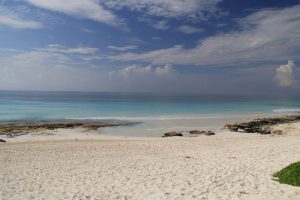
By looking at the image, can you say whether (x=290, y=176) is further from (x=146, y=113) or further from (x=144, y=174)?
(x=146, y=113)

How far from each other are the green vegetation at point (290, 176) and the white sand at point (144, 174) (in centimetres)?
33

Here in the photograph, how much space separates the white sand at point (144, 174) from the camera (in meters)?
9.40

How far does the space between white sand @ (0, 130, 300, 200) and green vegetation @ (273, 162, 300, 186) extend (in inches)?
12.9

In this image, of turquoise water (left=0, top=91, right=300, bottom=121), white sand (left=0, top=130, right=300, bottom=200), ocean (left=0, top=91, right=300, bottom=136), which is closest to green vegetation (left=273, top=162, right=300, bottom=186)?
white sand (left=0, top=130, right=300, bottom=200)

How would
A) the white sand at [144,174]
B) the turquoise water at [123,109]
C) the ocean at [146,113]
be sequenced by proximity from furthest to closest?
the turquoise water at [123,109]
the ocean at [146,113]
the white sand at [144,174]

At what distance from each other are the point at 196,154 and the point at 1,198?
1055 centimetres

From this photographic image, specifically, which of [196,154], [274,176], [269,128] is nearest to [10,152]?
[196,154]

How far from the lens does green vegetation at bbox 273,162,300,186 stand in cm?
975

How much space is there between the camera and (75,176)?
12.2 meters

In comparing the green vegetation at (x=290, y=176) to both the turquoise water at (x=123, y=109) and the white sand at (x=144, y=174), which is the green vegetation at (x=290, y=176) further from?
the turquoise water at (x=123, y=109)

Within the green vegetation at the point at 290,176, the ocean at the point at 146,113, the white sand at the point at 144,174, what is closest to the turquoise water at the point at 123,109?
the ocean at the point at 146,113

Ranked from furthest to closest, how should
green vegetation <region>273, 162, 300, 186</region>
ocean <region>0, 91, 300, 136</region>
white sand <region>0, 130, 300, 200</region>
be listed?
ocean <region>0, 91, 300, 136</region> → green vegetation <region>273, 162, 300, 186</region> → white sand <region>0, 130, 300, 200</region>

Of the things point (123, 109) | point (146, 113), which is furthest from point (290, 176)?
point (123, 109)

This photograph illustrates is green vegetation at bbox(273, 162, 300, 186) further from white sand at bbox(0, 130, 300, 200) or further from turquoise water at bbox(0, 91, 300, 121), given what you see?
turquoise water at bbox(0, 91, 300, 121)
